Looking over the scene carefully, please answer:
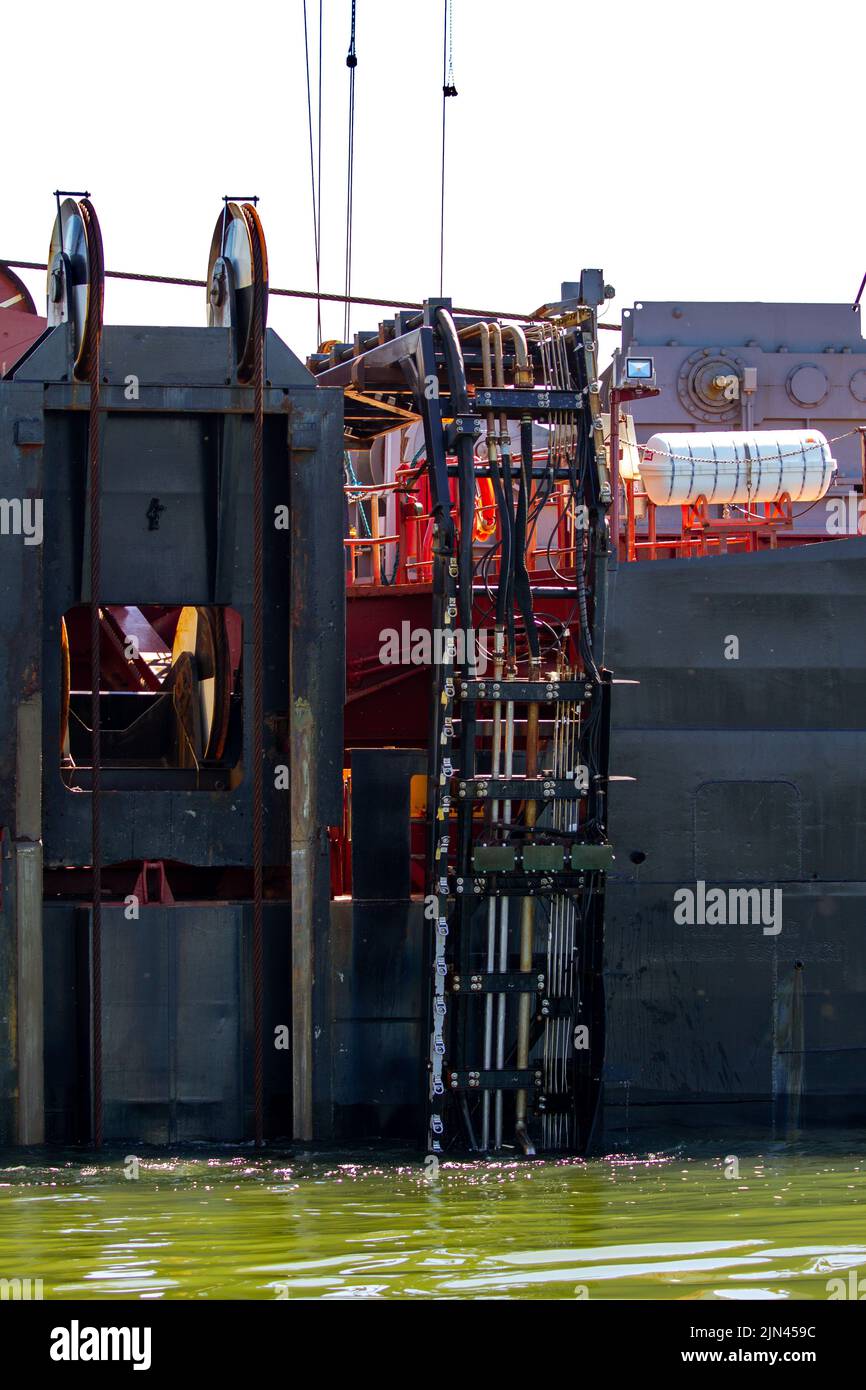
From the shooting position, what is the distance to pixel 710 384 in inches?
973

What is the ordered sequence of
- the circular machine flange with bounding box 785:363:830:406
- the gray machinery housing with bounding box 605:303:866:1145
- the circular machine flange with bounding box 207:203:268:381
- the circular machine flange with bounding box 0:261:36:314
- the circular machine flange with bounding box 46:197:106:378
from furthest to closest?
A: the circular machine flange with bounding box 785:363:830:406
the circular machine flange with bounding box 0:261:36:314
the gray machinery housing with bounding box 605:303:866:1145
the circular machine flange with bounding box 207:203:268:381
the circular machine flange with bounding box 46:197:106:378

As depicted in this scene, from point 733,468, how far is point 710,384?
7999 millimetres

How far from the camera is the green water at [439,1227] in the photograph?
8.46 meters

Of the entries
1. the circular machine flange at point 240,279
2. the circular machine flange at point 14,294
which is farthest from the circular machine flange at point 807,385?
the circular machine flange at point 240,279

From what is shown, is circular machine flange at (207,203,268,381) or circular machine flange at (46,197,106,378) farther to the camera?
circular machine flange at (207,203,268,381)

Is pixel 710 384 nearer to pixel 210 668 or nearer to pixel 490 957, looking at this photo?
pixel 210 668

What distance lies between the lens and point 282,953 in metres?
14.0

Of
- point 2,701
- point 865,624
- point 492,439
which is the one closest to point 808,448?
point 865,624

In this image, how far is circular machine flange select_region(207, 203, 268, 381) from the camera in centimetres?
1380

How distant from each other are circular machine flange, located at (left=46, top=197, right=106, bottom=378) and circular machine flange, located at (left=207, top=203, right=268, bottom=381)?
3.76ft

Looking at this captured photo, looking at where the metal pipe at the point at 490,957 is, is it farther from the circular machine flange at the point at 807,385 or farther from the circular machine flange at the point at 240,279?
the circular machine flange at the point at 807,385

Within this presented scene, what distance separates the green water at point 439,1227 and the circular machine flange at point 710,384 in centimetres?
1336
